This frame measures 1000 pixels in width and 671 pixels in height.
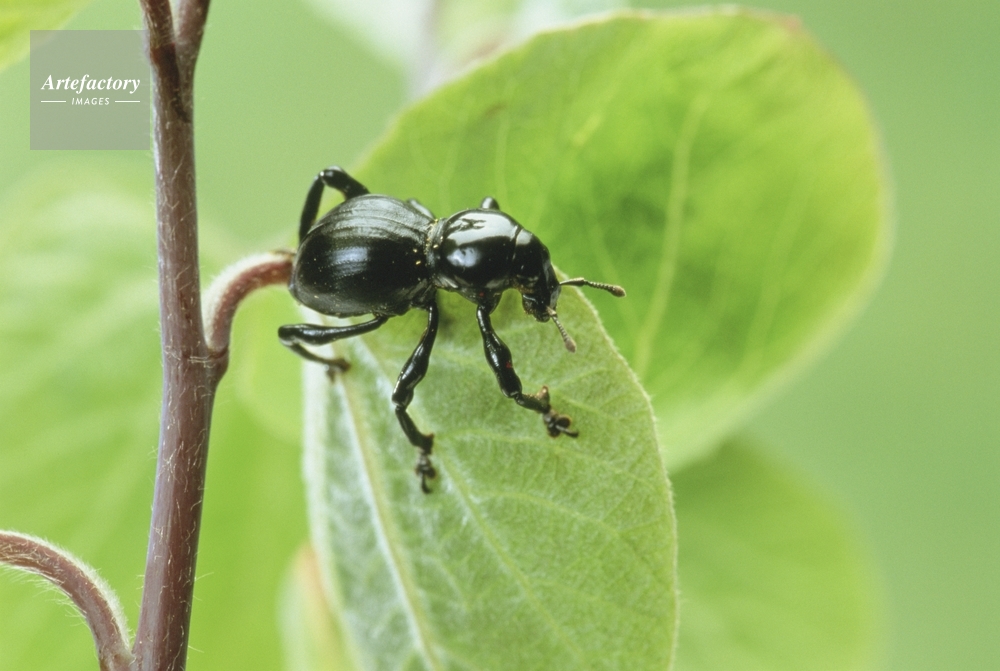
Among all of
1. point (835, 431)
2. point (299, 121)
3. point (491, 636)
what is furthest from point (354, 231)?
point (835, 431)

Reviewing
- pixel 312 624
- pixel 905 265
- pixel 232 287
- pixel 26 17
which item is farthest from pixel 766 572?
pixel 905 265

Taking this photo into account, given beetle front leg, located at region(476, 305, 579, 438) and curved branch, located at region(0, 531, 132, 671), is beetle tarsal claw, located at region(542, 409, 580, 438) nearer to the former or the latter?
beetle front leg, located at region(476, 305, 579, 438)

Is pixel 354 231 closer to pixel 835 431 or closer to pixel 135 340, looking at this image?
pixel 135 340

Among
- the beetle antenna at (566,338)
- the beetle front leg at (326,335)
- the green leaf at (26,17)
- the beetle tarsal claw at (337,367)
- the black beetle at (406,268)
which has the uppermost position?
the green leaf at (26,17)

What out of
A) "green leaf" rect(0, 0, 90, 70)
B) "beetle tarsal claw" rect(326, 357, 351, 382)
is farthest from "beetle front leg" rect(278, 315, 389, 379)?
"green leaf" rect(0, 0, 90, 70)

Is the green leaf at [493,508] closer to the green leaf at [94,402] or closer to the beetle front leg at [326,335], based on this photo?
the beetle front leg at [326,335]

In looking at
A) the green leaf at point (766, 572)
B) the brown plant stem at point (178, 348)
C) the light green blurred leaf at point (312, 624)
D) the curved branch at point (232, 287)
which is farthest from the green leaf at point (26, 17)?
the green leaf at point (766, 572)

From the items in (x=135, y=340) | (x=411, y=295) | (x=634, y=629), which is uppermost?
(x=135, y=340)
